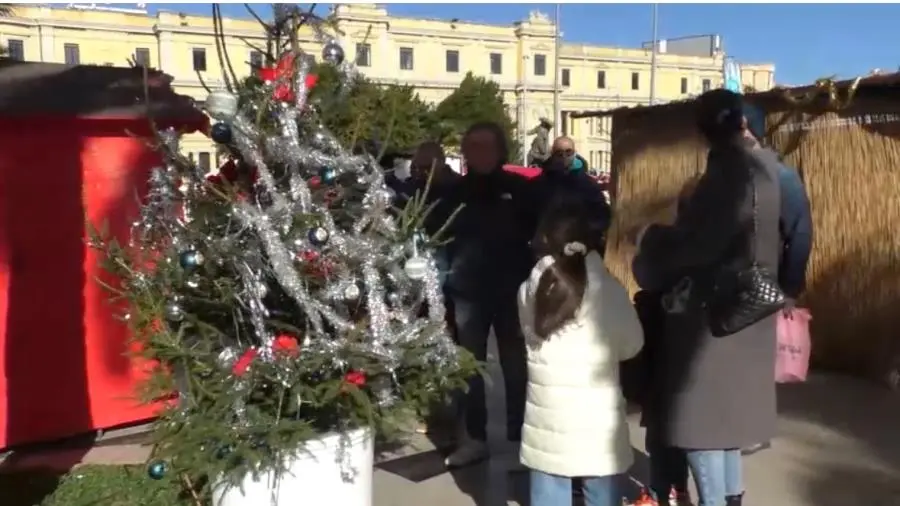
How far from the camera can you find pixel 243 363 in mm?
3262

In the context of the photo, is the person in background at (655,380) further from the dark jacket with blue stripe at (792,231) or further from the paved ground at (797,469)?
the paved ground at (797,469)

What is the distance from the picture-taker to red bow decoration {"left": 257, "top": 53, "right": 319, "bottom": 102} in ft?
11.2

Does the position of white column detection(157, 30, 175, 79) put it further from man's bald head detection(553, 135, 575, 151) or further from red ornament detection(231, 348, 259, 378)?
red ornament detection(231, 348, 259, 378)

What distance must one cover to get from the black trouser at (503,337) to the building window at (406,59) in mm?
55895

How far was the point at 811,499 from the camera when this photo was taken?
4297mm

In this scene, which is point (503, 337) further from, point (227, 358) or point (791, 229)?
point (227, 358)

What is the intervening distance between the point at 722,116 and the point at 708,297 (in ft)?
2.24

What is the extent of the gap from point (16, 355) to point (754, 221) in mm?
4202

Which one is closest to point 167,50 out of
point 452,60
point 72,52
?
point 72,52

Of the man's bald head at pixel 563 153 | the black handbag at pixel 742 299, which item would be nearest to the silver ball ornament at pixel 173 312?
the black handbag at pixel 742 299

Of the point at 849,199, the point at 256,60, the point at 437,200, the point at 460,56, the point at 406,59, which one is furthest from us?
the point at 460,56

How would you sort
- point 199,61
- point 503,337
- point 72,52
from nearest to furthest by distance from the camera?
1. point 503,337
2. point 199,61
3. point 72,52

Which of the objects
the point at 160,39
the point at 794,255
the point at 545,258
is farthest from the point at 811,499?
the point at 160,39

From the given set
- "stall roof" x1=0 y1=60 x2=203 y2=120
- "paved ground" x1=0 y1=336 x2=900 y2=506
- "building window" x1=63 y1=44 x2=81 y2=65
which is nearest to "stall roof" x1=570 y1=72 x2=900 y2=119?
"paved ground" x1=0 y1=336 x2=900 y2=506
